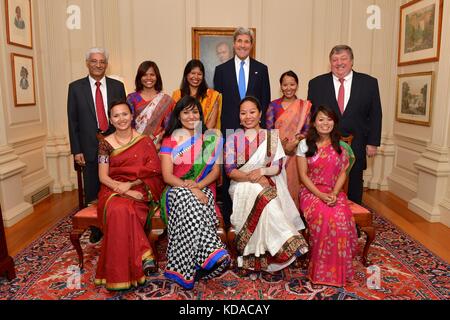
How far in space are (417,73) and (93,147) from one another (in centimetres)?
395

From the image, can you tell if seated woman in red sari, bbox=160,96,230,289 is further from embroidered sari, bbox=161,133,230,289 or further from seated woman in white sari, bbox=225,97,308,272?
seated woman in white sari, bbox=225,97,308,272

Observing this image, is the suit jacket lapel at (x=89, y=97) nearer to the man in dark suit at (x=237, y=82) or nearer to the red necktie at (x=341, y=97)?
the man in dark suit at (x=237, y=82)

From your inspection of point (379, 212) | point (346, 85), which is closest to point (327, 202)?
point (346, 85)

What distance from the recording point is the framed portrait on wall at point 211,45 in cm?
543

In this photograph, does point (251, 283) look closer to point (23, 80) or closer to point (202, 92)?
point (202, 92)

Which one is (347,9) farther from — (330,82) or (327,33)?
(330,82)

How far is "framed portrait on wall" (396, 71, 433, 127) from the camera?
4547 millimetres

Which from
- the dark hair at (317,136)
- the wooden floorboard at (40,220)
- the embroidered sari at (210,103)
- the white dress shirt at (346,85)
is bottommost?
the wooden floorboard at (40,220)

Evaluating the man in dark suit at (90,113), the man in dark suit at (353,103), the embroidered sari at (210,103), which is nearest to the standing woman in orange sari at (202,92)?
the embroidered sari at (210,103)

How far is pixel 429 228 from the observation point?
13.2 feet

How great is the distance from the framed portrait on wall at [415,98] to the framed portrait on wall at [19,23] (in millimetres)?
4893

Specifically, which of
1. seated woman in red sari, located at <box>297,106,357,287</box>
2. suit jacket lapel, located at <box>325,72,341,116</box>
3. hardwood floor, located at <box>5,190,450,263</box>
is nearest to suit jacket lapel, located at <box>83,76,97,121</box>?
hardwood floor, located at <box>5,190,450,263</box>

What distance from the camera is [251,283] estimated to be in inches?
112

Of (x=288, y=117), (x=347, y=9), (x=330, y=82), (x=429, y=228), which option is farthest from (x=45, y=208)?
(x=347, y=9)
